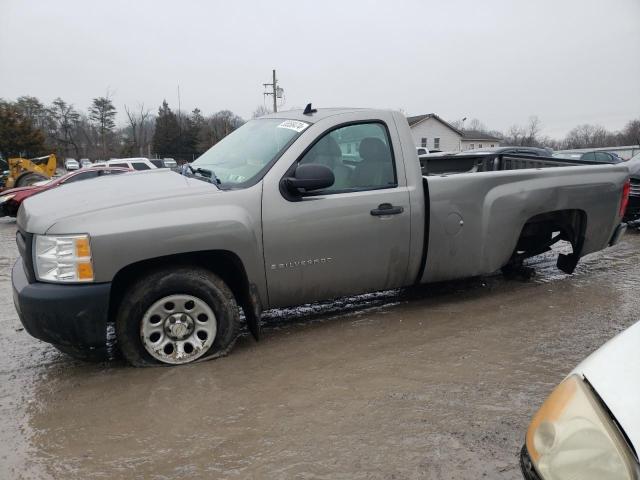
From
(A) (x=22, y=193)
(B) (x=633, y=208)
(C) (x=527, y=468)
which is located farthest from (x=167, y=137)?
(C) (x=527, y=468)

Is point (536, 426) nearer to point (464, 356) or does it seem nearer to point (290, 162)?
point (464, 356)

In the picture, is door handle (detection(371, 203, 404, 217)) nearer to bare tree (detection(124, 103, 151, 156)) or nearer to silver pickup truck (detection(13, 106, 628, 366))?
silver pickup truck (detection(13, 106, 628, 366))

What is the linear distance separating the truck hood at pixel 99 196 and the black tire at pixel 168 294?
0.54 meters

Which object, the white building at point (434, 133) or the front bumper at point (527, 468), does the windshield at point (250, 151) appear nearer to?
the front bumper at point (527, 468)

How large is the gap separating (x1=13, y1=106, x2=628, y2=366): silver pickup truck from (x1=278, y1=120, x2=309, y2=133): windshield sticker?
0.06 feet

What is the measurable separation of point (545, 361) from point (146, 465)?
8.85 feet

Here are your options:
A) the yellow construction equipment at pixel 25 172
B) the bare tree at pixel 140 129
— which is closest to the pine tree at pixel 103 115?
the bare tree at pixel 140 129

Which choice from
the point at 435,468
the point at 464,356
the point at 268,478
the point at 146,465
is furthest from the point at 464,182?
the point at 146,465

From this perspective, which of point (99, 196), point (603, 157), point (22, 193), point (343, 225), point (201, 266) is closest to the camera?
point (99, 196)

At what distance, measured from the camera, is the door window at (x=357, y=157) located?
12.5 feet

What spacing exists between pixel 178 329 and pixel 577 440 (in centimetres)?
263

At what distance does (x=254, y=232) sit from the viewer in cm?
341

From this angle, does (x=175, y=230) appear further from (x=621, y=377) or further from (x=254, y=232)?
(x=621, y=377)

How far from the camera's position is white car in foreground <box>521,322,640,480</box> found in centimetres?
121
